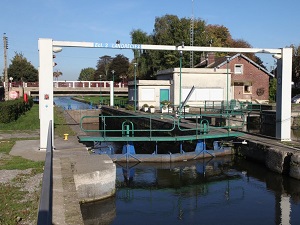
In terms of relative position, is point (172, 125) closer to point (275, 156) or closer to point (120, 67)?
point (275, 156)

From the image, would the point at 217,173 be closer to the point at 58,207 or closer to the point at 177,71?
the point at 58,207

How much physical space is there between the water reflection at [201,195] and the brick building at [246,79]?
82.9ft

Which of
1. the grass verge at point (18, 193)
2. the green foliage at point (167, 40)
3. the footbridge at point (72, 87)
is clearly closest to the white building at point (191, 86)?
the green foliage at point (167, 40)

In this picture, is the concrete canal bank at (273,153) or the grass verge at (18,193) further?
the concrete canal bank at (273,153)

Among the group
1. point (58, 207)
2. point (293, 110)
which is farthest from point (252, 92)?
point (58, 207)

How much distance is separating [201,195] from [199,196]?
140 mm

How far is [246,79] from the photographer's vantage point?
131 ft

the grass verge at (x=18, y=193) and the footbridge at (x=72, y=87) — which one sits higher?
the footbridge at (x=72, y=87)

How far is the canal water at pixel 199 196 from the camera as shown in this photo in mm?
8875

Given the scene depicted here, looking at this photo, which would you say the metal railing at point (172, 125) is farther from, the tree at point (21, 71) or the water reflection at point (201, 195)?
the tree at point (21, 71)

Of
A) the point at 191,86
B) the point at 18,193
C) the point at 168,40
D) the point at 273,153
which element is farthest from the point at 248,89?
the point at 18,193

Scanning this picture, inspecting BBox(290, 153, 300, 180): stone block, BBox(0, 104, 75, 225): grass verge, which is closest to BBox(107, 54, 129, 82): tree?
BBox(290, 153, 300, 180): stone block

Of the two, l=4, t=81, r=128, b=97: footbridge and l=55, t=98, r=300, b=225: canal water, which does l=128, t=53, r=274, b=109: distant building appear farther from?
l=4, t=81, r=128, b=97: footbridge

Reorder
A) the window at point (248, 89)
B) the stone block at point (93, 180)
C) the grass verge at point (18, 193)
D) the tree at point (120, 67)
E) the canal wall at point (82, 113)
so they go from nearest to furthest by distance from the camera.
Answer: the grass verge at point (18, 193) < the stone block at point (93, 180) < the canal wall at point (82, 113) < the window at point (248, 89) < the tree at point (120, 67)
